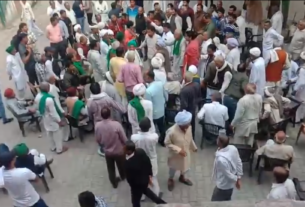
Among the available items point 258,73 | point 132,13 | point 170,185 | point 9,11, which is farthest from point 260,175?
point 9,11

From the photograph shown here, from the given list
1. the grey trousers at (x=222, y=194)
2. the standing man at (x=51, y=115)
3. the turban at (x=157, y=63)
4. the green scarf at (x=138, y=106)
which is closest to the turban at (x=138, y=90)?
the green scarf at (x=138, y=106)

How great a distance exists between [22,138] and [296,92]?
19.6ft

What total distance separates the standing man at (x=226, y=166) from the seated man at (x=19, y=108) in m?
4.67

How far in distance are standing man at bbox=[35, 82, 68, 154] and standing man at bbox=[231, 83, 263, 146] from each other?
335 cm

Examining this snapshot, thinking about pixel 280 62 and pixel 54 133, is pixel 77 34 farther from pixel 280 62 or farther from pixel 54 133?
pixel 280 62

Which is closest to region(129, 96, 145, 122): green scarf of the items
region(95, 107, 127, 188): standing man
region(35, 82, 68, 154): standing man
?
region(95, 107, 127, 188): standing man

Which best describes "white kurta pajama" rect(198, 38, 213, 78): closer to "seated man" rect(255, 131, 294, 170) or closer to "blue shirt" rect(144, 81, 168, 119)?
"blue shirt" rect(144, 81, 168, 119)

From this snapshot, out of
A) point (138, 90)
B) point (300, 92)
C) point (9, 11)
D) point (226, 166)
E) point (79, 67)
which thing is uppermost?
point (9, 11)

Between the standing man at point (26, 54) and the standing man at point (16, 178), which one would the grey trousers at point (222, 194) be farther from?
the standing man at point (26, 54)

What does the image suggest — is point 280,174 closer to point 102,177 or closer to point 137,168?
point 137,168

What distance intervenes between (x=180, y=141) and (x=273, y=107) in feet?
7.34

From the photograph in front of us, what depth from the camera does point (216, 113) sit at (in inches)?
299

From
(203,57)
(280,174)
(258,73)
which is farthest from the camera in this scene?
(203,57)

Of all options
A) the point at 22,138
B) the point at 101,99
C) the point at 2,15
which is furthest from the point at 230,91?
the point at 2,15
